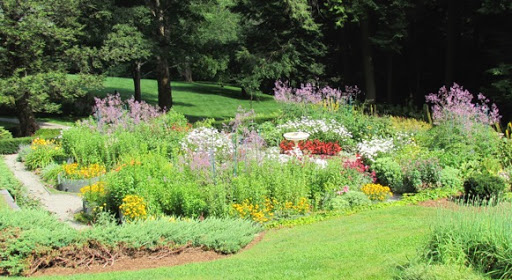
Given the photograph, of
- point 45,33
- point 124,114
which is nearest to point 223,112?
point 45,33

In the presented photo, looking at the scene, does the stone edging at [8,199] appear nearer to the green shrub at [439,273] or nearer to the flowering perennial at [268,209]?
the flowering perennial at [268,209]

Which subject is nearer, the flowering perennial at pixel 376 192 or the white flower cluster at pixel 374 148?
the flowering perennial at pixel 376 192

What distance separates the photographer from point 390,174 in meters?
10.3

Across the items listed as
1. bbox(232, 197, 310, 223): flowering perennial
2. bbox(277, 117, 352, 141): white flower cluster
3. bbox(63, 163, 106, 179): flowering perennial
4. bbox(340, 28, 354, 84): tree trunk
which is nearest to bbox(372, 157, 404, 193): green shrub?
bbox(232, 197, 310, 223): flowering perennial

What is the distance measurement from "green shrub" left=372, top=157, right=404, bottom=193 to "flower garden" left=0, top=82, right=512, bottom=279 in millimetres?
22

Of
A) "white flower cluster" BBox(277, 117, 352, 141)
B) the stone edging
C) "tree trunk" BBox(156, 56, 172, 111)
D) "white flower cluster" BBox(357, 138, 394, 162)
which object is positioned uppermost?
"tree trunk" BBox(156, 56, 172, 111)

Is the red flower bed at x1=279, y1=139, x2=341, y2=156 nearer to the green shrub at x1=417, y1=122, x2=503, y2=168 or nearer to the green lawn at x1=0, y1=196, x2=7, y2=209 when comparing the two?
the green shrub at x1=417, y1=122, x2=503, y2=168

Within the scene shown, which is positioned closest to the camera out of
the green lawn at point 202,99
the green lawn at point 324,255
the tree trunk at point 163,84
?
the green lawn at point 324,255

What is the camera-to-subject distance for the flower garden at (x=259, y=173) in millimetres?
8438

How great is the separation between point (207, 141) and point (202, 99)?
22314mm

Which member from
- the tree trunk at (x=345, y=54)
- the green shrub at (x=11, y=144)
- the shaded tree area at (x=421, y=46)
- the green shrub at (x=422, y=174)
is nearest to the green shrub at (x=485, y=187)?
the green shrub at (x=422, y=174)

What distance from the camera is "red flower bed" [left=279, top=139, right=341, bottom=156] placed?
13.4 m

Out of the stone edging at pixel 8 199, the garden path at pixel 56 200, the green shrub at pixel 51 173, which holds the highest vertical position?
the stone edging at pixel 8 199

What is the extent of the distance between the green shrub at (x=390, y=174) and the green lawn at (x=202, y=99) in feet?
56.0
